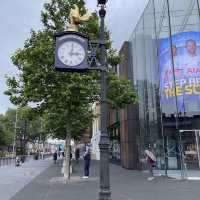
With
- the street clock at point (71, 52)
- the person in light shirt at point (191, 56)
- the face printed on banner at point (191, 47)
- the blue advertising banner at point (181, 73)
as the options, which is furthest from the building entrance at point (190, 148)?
the street clock at point (71, 52)

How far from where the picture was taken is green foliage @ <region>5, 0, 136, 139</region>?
58.8 feet

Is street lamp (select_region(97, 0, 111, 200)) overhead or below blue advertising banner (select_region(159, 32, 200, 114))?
below

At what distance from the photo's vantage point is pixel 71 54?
685 cm

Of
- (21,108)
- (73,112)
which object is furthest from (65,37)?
(21,108)

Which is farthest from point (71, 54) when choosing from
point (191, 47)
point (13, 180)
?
point (191, 47)

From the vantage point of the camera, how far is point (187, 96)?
70.2 ft

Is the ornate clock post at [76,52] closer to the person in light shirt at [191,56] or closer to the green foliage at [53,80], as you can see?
the green foliage at [53,80]

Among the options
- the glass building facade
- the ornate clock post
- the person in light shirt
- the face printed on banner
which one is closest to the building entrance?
the glass building facade

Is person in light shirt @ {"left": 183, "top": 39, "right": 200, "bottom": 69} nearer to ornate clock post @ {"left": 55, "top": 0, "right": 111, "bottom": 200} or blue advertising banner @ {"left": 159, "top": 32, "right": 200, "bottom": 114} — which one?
→ blue advertising banner @ {"left": 159, "top": 32, "right": 200, "bottom": 114}

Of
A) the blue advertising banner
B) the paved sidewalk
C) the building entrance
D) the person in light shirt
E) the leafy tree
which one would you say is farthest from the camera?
the person in light shirt

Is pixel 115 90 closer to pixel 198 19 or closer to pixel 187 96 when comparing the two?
pixel 187 96

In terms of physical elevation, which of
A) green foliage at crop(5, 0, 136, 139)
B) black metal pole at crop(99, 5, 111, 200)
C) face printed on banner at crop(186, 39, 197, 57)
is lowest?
black metal pole at crop(99, 5, 111, 200)

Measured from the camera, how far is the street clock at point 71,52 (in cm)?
682

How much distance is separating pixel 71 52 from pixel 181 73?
51.9 ft
